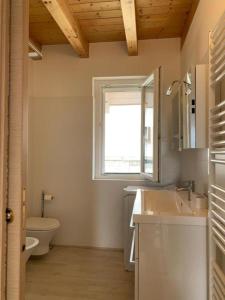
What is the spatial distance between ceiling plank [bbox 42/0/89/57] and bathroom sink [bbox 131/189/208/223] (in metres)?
1.79

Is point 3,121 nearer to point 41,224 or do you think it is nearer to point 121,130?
point 41,224

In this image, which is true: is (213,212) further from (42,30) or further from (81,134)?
(42,30)

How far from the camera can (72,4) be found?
2.60m

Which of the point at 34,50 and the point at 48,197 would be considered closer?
the point at 34,50

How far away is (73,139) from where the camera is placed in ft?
11.4

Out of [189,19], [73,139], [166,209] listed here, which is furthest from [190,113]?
[73,139]

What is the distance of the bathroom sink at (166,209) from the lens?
166 cm

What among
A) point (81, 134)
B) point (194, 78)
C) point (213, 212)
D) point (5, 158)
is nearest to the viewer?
A: point (5, 158)

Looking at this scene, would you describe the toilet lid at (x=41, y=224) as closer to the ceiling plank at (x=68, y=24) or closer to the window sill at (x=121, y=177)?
the window sill at (x=121, y=177)

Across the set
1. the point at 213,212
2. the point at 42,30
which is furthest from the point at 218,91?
the point at 42,30

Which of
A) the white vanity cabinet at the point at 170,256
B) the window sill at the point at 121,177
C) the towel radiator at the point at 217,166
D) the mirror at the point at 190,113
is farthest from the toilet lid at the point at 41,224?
the towel radiator at the point at 217,166

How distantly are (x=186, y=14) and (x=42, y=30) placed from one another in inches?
64.6

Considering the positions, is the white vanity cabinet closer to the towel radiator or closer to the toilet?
the towel radiator

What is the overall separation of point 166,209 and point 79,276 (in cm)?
116
